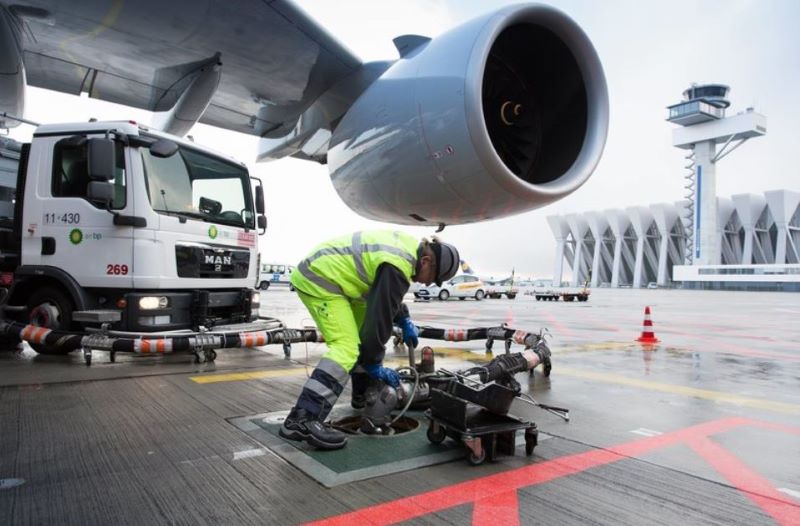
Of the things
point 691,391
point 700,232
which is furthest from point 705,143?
point 691,391

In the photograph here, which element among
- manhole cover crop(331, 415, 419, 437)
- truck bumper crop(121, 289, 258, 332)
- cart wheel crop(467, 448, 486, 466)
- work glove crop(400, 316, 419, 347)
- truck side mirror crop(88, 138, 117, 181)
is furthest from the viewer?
truck bumper crop(121, 289, 258, 332)

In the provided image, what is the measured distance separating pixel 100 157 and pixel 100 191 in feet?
1.08

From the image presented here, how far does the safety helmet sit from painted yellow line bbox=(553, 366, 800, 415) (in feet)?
10.2

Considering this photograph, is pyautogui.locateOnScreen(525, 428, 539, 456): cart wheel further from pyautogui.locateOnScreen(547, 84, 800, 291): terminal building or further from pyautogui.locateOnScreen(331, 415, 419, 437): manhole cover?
pyautogui.locateOnScreen(547, 84, 800, 291): terminal building

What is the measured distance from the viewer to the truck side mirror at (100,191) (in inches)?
208

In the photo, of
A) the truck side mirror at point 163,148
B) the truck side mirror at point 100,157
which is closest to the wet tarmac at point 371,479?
the truck side mirror at point 100,157

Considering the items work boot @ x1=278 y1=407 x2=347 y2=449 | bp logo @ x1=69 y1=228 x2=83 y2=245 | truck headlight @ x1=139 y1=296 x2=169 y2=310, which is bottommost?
work boot @ x1=278 y1=407 x2=347 y2=449

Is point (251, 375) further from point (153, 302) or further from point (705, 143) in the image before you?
point (705, 143)

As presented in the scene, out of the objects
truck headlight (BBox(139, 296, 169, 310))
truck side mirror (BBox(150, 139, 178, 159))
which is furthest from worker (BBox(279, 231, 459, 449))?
truck side mirror (BBox(150, 139, 178, 159))

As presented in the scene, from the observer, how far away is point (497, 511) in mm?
2424

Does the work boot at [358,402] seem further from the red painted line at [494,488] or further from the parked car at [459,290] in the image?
the parked car at [459,290]

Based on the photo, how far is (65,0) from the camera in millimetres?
4051

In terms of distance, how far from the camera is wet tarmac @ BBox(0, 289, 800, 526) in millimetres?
2398

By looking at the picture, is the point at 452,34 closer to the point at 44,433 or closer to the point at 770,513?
the point at 770,513
